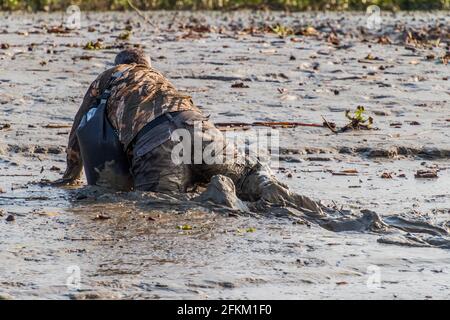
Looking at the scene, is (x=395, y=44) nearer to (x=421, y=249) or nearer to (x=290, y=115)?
(x=290, y=115)

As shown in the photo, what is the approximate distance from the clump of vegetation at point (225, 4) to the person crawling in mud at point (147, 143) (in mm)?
15284

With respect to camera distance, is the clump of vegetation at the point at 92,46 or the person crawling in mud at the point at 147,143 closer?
the person crawling in mud at the point at 147,143

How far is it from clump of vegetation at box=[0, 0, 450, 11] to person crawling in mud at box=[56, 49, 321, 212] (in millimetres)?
15284

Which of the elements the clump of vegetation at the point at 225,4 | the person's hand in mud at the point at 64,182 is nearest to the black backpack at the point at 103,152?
the person's hand in mud at the point at 64,182

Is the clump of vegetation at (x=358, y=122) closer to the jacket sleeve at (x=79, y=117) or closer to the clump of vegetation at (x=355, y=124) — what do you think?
the clump of vegetation at (x=355, y=124)

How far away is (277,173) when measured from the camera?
9.80m

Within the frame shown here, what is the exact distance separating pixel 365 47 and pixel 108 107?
1042 centimetres

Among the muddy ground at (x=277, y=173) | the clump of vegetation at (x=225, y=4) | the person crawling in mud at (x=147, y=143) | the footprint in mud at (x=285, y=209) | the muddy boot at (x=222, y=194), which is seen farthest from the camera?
the clump of vegetation at (x=225, y=4)

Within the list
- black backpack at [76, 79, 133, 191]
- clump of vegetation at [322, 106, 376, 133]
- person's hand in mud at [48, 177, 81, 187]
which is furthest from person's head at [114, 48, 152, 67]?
clump of vegetation at [322, 106, 376, 133]

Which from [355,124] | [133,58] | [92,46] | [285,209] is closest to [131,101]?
[133,58]

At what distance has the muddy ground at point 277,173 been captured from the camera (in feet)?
20.9

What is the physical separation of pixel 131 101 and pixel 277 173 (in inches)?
76.0

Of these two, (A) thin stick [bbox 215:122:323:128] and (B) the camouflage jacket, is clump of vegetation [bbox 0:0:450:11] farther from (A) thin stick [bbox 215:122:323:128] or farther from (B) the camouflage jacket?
(B) the camouflage jacket

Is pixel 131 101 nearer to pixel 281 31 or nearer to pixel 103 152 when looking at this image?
pixel 103 152
